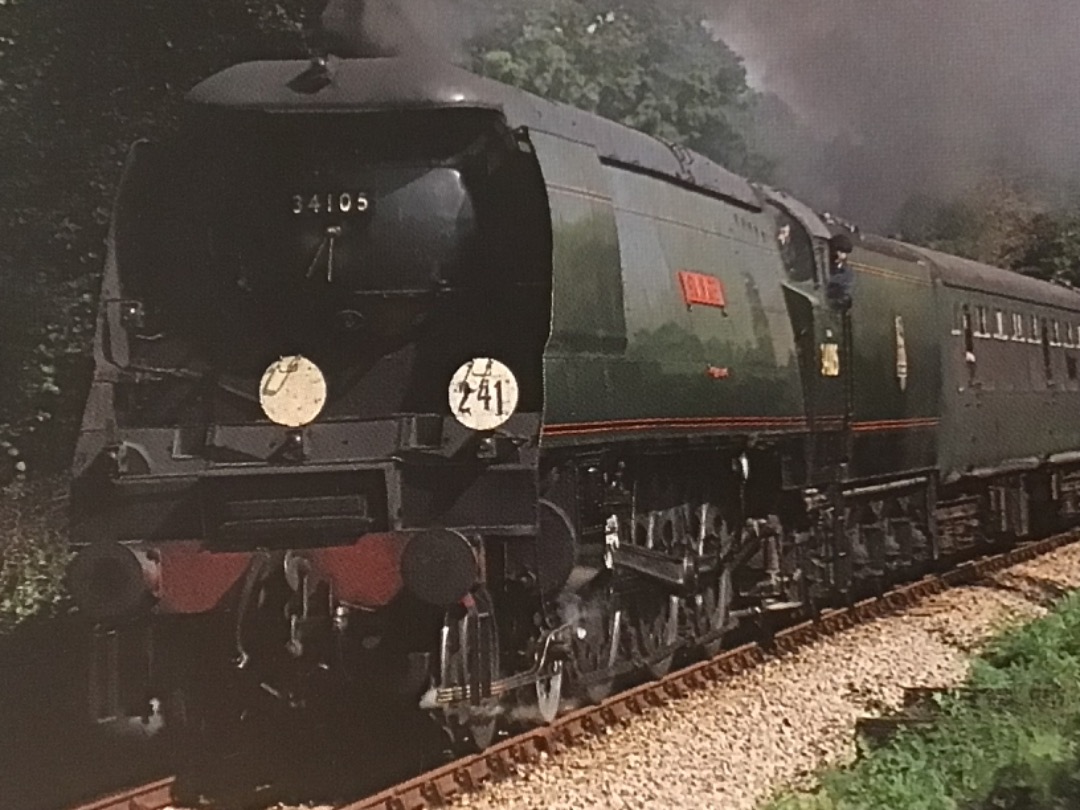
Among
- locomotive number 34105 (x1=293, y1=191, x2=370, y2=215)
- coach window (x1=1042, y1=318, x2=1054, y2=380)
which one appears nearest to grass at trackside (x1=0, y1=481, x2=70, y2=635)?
locomotive number 34105 (x1=293, y1=191, x2=370, y2=215)

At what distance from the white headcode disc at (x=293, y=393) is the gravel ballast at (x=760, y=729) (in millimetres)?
1875

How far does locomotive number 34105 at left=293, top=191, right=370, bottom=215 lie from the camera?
726 cm

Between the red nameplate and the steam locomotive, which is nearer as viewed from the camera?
the steam locomotive

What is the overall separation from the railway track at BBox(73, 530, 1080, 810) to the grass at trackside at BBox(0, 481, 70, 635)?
2352mm

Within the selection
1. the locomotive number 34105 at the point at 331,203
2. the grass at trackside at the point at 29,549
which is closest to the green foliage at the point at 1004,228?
the locomotive number 34105 at the point at 331,203

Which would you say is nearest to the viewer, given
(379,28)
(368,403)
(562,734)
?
(368,403)

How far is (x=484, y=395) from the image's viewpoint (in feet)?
22.8

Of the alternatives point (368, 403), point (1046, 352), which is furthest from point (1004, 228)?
point (368, 403)

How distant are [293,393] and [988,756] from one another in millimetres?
3598

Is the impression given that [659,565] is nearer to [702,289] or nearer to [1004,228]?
[702,289]

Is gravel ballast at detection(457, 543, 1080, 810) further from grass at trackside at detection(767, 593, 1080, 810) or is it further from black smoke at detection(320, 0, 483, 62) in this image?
black smoke at detection(320, 0, 483, 62)

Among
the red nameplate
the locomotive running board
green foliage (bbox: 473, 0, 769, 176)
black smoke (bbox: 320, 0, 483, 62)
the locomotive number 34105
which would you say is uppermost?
green foliage (bbox: 473, 0, 769, 176)

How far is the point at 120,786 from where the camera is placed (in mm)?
7684

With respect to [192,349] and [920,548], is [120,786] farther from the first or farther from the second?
[920,548]
